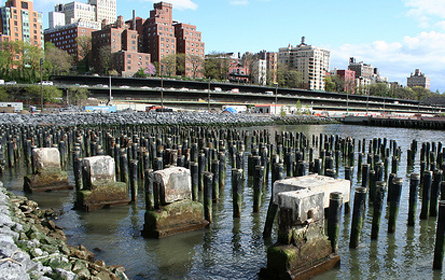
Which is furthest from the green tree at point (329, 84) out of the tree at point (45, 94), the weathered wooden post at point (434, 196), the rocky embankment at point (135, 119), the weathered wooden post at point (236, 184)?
the weathered wooden post at point (236, 184)

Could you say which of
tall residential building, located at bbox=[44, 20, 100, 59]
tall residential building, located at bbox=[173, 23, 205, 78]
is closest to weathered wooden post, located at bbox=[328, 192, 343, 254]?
tall residential building, located at bbox=[173, 23, 205, 78]

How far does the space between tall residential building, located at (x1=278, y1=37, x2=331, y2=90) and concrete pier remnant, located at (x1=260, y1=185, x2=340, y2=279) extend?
165m

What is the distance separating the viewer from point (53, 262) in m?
6.89

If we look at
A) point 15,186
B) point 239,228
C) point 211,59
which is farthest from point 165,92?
point 239,228

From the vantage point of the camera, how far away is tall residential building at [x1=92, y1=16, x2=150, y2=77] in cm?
12094

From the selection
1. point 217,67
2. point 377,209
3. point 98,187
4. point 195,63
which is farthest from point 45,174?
point 217,67

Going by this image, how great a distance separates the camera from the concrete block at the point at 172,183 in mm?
11422

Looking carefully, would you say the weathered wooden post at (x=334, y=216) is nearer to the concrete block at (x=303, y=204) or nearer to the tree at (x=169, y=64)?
the concrete block at (x=303, y=204)

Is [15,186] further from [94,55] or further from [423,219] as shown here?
[94,55]

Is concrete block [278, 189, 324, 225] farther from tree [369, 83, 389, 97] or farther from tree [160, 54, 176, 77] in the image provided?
tree [369, 83, 389, 97]

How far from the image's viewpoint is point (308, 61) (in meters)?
172

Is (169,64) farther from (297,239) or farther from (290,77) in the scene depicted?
(297,239)

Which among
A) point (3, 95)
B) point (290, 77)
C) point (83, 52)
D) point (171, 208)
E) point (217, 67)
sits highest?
point (83, 52)

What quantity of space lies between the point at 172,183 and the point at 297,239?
4.46 m
